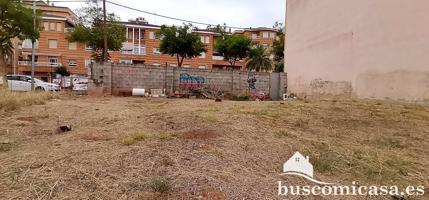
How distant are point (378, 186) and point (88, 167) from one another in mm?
3261

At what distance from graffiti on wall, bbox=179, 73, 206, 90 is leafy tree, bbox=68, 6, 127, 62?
10973mm

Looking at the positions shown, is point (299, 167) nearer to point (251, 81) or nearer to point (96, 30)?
point (251, 81)

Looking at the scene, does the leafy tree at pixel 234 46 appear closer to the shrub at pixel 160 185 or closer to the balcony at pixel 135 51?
the balcony at pixel 135 51

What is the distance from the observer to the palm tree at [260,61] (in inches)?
1679

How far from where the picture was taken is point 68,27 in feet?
157

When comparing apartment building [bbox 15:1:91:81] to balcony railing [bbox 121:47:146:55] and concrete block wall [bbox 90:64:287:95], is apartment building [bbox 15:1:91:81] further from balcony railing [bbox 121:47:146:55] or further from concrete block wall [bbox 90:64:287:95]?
concrete block wall [bbox 90:64:287:95]

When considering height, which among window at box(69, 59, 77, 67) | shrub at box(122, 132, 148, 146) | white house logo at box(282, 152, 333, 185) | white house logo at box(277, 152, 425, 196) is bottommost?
white house logo at box(277, 152, 425, 196)

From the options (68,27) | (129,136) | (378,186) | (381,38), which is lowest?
(378,186)

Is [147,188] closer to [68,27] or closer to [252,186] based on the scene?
[252,186]

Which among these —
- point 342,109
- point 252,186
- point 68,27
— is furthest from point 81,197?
point 68,27

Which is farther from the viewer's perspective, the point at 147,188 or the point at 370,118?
the point at 370,118

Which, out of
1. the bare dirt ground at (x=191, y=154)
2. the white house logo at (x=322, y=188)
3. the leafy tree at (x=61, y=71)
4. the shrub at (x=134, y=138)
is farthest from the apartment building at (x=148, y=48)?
the white house logo at (x=322, y=188)

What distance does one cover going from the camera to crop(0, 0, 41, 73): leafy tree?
18.9 metres

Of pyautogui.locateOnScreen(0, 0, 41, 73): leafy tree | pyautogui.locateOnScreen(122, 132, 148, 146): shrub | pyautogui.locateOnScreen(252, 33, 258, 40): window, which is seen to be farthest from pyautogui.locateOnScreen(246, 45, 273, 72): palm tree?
pyautogui.locateOnScreen(122, 132, 148, 146): shrub
